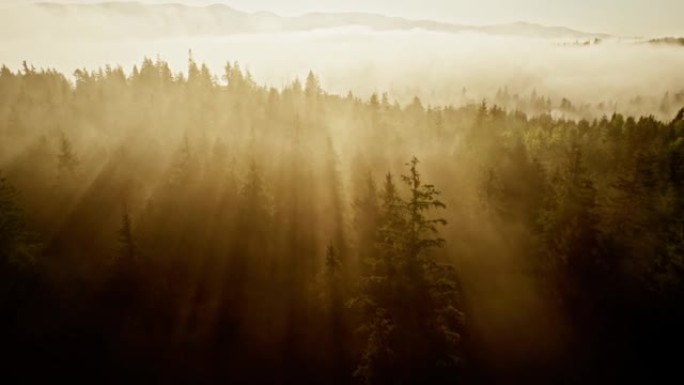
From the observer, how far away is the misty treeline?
1467 inches

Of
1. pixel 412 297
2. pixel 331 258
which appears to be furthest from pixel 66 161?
pixel 412 297

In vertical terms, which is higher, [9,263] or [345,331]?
[9,263]

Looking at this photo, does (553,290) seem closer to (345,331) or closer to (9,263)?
(345,331)

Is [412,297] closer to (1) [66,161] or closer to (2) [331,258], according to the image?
(2) [331,258]

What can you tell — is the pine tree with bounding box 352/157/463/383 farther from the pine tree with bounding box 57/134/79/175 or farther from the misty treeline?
the pine tree with bounding box 57/134/79/175

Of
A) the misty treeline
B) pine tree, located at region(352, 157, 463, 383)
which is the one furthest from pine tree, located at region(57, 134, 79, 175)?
pine tree, located at region(352, 157, 463, 383)

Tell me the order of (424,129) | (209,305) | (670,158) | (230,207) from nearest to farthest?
1. (670,158)
2. (209,305)
3. (230,207)
4. (424,129)

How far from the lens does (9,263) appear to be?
33.8 meters

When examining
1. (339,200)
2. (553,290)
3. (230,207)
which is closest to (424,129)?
(339,200)

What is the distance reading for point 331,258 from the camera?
155ft

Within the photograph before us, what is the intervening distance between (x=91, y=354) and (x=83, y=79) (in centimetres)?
7558

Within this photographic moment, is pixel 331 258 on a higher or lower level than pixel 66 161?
lower

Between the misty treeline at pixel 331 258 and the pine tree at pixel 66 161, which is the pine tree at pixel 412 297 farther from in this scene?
the pine tree at pixel 66 161

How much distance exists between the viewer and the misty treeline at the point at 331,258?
37.2m
